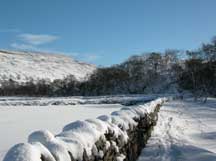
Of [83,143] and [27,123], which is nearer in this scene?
[83,143]

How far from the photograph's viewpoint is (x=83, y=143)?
4.38 meters

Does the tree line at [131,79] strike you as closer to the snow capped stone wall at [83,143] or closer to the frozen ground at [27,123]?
the frozen ground at [27,123]

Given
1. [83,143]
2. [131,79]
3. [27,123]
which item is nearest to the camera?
[83,143]

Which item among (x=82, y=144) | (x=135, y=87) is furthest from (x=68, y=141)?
(x=135, y=87)

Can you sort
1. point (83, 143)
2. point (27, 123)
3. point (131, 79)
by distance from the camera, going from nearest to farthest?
point (83, 143) < point (27, 123) < point (131, 79)

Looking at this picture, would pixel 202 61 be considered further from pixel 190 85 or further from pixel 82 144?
pixel 82 144

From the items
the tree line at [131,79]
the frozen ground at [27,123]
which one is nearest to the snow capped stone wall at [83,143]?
the frozen ground at [27,123]

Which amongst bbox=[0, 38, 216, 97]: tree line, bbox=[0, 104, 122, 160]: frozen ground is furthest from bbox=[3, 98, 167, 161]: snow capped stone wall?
bbox=[0, 38, 216, 97]: tree line

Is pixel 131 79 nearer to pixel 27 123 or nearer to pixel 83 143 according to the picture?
pixel 27 123

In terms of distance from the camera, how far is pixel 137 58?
110562mm

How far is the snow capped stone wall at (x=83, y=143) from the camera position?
11.2 feet

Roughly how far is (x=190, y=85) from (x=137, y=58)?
36.6 m

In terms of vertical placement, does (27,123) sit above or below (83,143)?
below

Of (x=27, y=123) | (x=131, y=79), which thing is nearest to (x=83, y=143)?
(x=27, y=123)
